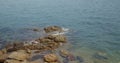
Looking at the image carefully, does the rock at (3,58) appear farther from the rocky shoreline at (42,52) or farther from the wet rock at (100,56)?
the wet rock at (100,56)

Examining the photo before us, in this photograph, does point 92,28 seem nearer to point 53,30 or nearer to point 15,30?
point 53,30

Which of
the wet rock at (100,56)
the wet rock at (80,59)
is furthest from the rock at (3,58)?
the wet rock at (100,56)

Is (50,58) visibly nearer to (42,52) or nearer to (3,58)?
(42,52)

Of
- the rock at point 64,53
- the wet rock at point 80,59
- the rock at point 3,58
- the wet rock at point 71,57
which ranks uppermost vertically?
the rock at point 3,58

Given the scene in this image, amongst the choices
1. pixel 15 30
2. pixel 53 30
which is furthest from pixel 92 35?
pixel 15 30

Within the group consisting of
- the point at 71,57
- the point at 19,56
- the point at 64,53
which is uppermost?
the point at 19,56

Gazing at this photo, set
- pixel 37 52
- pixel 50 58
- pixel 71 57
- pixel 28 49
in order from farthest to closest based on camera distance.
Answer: pixel 28 49
pixel 37 52
pixel 71 57
pixel 50 58

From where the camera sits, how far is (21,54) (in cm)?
2831

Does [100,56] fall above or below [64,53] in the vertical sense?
below

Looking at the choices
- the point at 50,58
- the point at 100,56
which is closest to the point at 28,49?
the point at 50,58

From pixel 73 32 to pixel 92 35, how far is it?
4.28 meters

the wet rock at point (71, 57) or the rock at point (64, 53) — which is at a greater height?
the rock at point (64, 53)

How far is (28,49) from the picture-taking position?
31344 millimetres

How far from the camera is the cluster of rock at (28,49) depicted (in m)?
27.3
